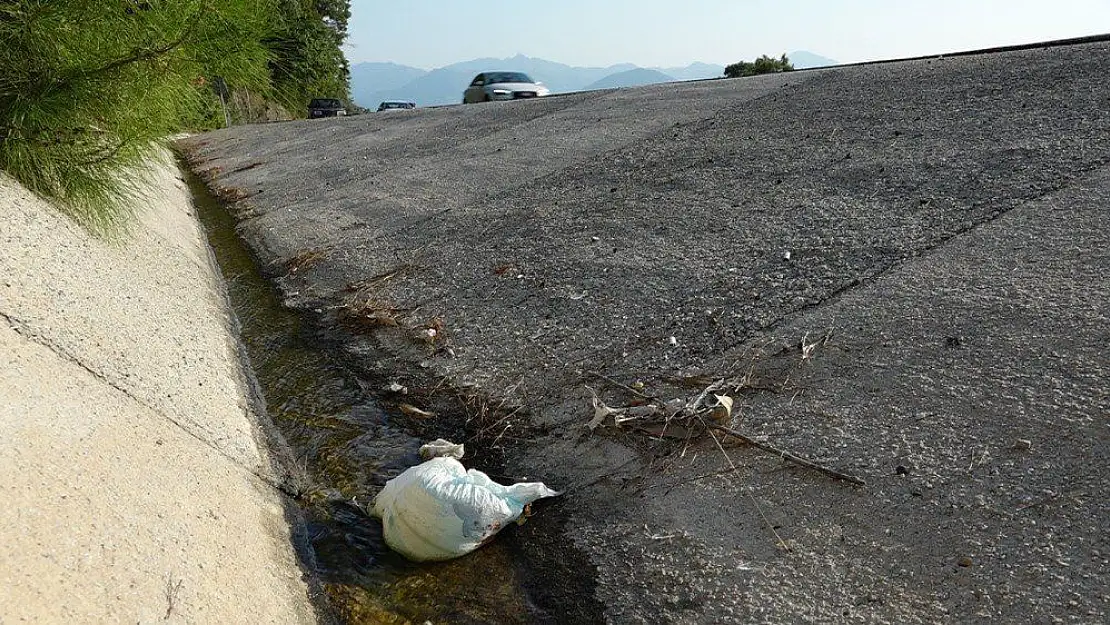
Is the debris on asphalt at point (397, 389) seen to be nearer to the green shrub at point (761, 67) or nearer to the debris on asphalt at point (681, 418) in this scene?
the debris on asphalt at point (681, 418)

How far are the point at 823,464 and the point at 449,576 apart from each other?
5.91ft

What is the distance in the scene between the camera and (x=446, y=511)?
374 cm

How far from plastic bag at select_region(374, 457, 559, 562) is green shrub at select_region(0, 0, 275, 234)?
425 centimetres

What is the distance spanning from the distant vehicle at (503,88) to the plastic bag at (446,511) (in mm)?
19989

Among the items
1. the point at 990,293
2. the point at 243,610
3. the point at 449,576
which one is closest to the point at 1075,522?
the point at 990,293

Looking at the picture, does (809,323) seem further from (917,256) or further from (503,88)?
(503,88)

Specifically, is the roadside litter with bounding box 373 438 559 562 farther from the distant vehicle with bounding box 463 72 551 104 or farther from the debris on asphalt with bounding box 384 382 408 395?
the distant vehicle with bounding box 463 72 551 104

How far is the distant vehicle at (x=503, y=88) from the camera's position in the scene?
23.6m

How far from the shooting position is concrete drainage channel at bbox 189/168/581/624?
139 inches

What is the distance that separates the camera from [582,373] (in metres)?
5.07

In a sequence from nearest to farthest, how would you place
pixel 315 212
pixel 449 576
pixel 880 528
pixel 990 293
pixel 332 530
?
pixel 880 528 < pixel 449 576 < pixel 332 530 < pixel 990 293 < pixel 315 212

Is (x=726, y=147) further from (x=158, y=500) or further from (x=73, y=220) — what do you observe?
(x=158, y=500)

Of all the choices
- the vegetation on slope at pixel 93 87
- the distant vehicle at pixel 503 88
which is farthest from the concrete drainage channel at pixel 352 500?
the distant vehicle at pixel 503 88

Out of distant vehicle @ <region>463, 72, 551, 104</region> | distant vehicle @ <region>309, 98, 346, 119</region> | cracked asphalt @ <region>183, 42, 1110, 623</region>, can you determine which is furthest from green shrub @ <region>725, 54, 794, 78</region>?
distant vehicle @ <region>309, 98, 346, 119</region>
